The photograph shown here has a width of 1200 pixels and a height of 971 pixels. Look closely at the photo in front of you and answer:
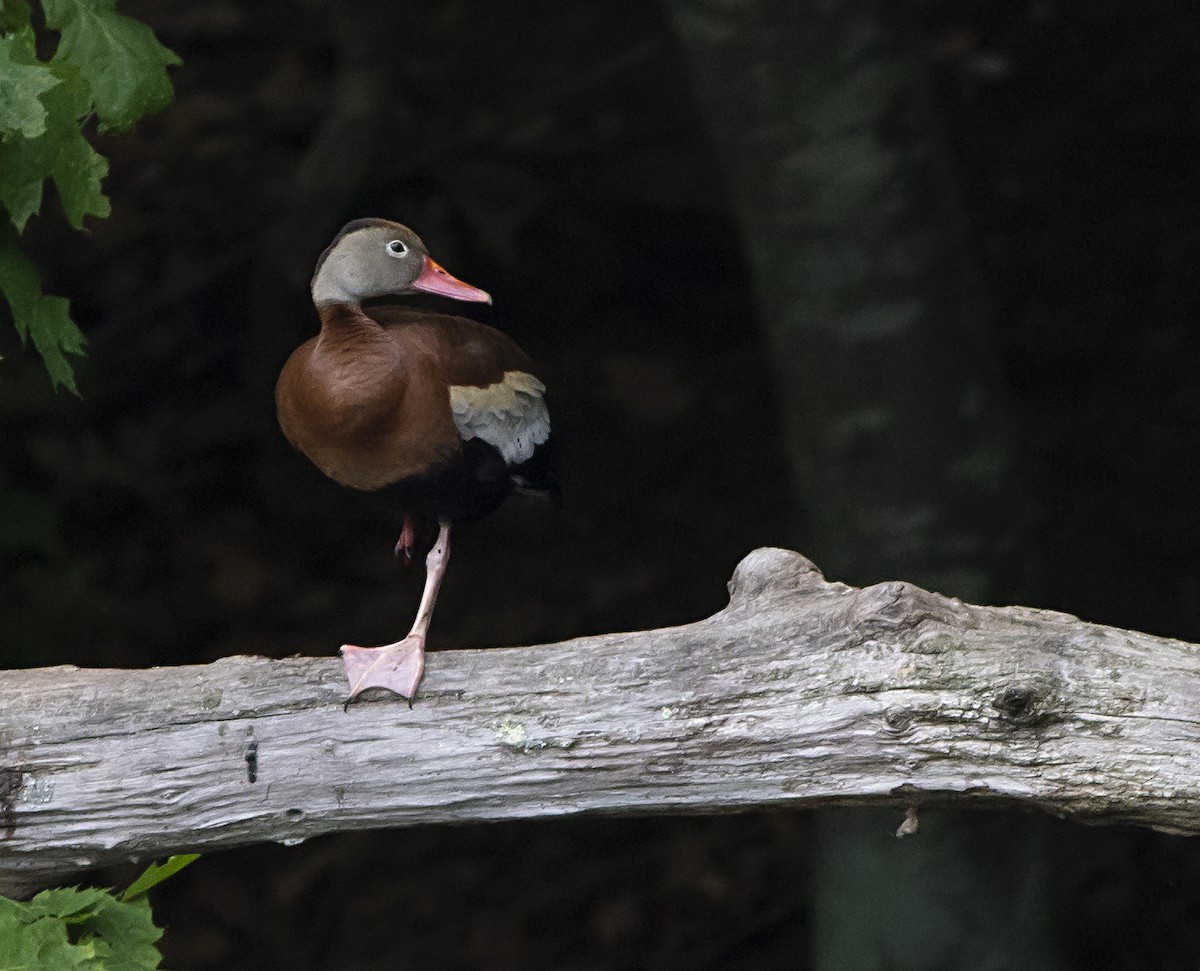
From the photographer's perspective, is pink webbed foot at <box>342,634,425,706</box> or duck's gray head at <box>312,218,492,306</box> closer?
pink webbed foot at <box>342,634,425,706</box>

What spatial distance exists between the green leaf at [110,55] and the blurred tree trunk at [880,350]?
1483 mm

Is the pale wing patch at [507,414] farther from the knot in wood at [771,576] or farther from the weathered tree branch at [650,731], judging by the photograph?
the knot in wood at [771,576]

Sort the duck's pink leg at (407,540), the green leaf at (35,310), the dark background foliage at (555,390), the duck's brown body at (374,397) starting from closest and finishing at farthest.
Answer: the green leaf at (35,310) → the duck's brown body at (374,397) → the duck's pink leg at (407,540) → the dark background foliage at (555,390)

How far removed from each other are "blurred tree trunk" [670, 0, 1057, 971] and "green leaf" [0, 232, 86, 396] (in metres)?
1.65

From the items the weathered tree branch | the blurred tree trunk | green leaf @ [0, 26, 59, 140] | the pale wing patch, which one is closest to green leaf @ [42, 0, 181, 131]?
green leaf @ [0, 26, 59, 140]

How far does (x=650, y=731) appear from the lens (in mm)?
2027

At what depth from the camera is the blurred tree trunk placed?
10.8ft

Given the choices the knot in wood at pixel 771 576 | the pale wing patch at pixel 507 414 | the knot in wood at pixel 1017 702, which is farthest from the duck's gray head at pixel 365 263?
the knot in wood at pixel 1017 702

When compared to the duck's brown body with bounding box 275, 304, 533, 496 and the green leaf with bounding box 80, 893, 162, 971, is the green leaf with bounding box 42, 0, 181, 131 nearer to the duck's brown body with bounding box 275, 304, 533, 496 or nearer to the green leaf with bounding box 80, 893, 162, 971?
the duck's brown body with bounding box 275, 304, 533, 496


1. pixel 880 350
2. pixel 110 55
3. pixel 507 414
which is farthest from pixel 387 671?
pixel 880 350

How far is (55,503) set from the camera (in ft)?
15.8

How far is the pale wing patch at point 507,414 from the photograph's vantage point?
99.3 inches

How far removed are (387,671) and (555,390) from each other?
2.39 metres

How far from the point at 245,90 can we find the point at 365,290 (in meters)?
3.50
